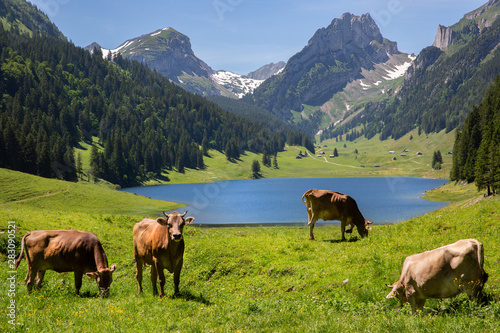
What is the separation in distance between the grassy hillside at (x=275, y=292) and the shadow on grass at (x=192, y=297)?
6 cm

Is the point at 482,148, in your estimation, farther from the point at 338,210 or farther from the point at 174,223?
the point at 174,223

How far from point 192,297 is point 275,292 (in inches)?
142

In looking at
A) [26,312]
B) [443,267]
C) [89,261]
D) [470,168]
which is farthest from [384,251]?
[470,168]

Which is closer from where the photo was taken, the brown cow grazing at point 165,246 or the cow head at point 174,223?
the cow head at point 174,223

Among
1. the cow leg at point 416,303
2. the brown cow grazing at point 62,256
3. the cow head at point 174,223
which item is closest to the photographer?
the cow leg at point 416,303

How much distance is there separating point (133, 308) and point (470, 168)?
103688 mm

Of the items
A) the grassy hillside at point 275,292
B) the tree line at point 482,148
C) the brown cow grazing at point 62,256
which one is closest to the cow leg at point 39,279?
the brown cow grazing at point 62,256

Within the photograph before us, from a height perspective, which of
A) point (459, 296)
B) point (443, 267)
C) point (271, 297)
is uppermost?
point (443, 267)

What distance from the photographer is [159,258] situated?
13094 mm

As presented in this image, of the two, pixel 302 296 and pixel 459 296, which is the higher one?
pixel 459 296

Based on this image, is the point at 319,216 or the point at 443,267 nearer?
the point at 443,267

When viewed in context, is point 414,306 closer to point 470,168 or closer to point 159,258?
Result: point 159,258

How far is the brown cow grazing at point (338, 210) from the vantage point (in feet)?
74.0

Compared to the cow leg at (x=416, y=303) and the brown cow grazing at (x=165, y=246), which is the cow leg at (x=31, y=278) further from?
the cow leg at (x=416, y=303)
